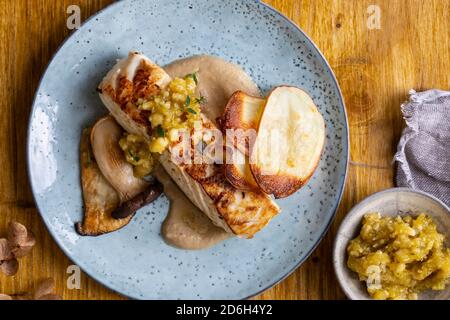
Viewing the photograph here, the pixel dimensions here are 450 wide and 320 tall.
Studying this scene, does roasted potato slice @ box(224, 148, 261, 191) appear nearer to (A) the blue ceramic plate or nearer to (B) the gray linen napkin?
(A) the blue ceramic plate

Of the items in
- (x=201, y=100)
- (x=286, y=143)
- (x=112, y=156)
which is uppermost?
(x=201, y=100)

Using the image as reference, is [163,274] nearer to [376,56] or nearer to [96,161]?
[96,161]

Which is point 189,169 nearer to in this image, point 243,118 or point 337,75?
point 243,118

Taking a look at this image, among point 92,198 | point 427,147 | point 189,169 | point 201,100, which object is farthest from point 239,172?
point 427,147
